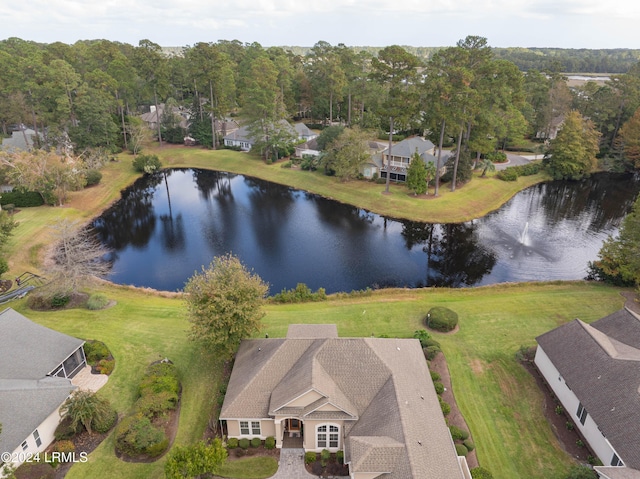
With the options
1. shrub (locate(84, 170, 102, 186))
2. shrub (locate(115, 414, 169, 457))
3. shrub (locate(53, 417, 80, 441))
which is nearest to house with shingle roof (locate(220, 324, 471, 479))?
shrub (locate(115, 414, 169, 457))

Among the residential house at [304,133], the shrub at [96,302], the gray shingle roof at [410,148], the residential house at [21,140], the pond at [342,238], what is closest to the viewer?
the shrub at [96,302]

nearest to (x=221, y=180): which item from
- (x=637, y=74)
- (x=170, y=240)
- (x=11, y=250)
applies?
(x=170, y=240)

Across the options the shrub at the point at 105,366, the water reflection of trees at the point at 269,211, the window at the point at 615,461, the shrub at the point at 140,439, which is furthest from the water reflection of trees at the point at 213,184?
the window at the point at 615,461

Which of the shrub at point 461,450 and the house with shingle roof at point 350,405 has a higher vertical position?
the house with shingle roof at point 350,405

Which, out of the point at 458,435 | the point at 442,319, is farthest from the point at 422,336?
the point at 458,435

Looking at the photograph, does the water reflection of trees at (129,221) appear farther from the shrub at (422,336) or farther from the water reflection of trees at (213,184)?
the shrub at (422,336)

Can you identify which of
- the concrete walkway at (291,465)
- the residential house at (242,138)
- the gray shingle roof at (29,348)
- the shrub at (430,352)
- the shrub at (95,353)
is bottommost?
the concrete walkway at (291,465)
